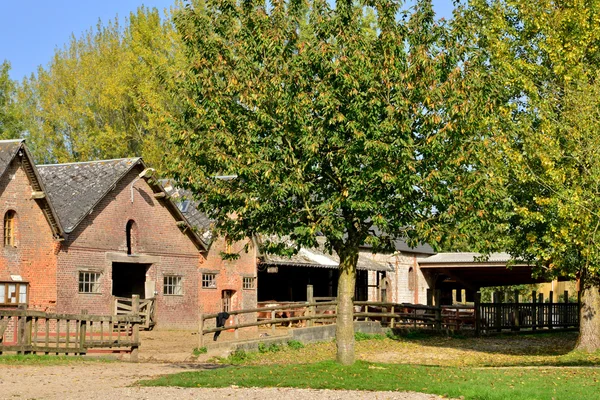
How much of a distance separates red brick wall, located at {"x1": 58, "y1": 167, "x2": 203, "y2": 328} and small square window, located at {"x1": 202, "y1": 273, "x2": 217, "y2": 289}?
77 centimetres

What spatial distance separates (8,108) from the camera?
59.7 meters

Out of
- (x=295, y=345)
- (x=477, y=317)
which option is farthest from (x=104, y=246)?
(x=477, y=317)

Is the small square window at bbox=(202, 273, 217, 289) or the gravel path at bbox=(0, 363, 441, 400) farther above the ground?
the small square window at bbox=(202, 273, 217, 289)

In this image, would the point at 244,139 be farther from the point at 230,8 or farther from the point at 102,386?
the point at 102,386

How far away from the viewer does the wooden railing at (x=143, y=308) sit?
34.3 metres

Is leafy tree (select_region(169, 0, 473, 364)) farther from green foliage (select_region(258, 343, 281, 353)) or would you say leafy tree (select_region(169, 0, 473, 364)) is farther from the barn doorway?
the barn doorway

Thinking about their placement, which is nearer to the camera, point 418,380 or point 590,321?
point 418,380

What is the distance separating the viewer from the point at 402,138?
18953 millimetres

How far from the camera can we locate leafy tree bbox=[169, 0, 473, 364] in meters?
19.0

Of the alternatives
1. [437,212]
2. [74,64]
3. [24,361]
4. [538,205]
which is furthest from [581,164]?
[74,64]

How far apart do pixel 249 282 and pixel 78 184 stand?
1065 centimetres

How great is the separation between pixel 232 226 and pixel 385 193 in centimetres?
398

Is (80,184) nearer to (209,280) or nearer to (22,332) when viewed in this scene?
(209,280)

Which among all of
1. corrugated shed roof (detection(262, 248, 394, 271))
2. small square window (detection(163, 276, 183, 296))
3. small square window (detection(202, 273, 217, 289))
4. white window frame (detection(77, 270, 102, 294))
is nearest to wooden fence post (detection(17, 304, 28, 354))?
white window frame (detection(77, 270, 102, 294))
